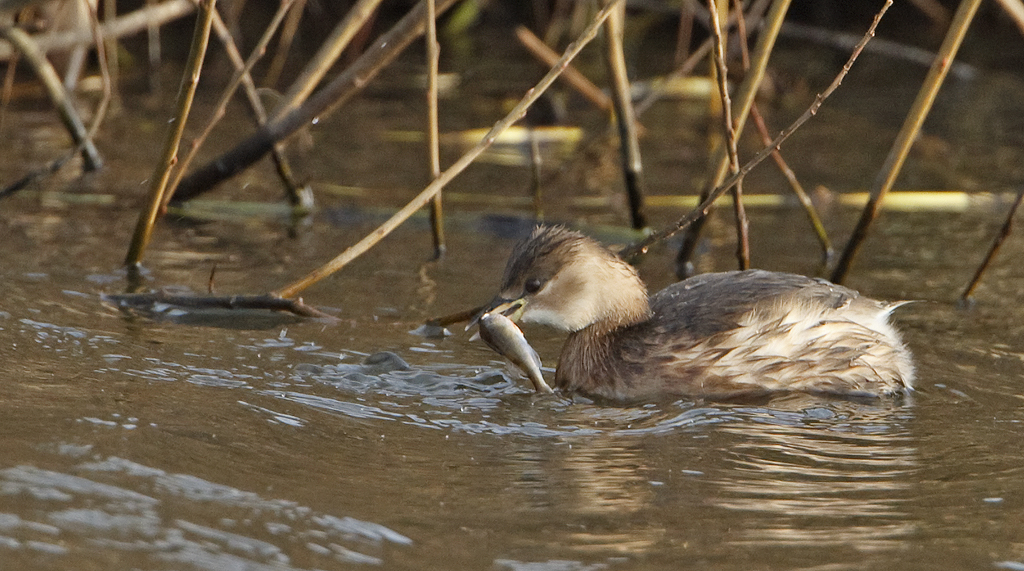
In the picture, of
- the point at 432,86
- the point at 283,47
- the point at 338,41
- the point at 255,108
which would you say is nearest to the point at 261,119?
the point at 255,108

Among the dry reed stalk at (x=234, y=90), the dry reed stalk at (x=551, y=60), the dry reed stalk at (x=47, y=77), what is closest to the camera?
the dry reed stalk at (x=234, y=90)

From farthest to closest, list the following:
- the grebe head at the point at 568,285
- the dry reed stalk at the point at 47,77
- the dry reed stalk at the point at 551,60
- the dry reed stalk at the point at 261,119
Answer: the dry reed stalk at the point at 551,60 < the dry reed stalk at the point at 47,77 < the dry reed stalk at the point at 261,119 < the grebe head at the point at 568,285

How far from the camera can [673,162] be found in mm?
8445

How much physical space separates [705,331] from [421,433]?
1.25 meters

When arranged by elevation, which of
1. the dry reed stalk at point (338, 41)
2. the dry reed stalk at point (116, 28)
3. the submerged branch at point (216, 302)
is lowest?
the submerged branch at point (216, 302)

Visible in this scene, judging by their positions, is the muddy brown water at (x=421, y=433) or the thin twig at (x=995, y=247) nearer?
the muddy brown water at (x=421, y=433)

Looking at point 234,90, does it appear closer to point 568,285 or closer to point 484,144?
point 484,144

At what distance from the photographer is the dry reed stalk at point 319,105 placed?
5688mm

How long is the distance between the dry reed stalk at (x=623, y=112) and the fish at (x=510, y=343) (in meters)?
1.84

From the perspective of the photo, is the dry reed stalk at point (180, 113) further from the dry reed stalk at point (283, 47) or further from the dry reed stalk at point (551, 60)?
the dry reed stalk at point (283, 47)

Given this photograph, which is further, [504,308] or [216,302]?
[216,302]

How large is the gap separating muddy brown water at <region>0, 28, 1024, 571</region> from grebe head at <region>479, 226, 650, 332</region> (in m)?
0.27

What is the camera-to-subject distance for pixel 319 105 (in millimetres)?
5828

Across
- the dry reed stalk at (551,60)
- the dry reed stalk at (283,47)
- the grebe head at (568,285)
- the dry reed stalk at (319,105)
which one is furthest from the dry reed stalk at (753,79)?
the dry reed stalk at (283,47)
